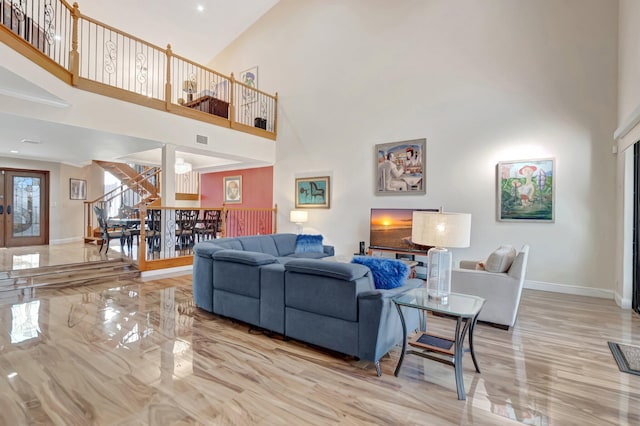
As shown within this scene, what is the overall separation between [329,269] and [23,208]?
996 cm

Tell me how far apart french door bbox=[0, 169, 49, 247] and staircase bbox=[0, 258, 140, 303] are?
4576 mm

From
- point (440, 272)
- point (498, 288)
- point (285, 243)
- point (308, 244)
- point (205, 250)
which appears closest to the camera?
point (440, 272)

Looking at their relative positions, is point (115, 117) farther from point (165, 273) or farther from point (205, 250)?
point (205, 250)

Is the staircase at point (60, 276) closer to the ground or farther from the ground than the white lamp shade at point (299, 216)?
closer to the ground

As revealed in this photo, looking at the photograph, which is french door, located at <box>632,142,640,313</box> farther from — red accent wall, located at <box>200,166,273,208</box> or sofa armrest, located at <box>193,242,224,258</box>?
red accent wall, located at <box>200,166,273,208</box>

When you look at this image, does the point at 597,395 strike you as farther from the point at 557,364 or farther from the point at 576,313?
the point at 576,313

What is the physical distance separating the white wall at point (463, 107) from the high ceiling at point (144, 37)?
160cm

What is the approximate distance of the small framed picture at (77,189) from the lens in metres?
9.20

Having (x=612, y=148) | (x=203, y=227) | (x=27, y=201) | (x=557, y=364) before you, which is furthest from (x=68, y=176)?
(x=612, y=148)

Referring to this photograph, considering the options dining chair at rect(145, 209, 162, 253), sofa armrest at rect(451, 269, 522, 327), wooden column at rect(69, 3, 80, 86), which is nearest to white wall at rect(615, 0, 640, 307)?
sofa armrest at rect(451, 269, 522, 327)

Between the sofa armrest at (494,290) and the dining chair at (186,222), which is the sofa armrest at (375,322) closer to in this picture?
the sofa armrest at (494,290)

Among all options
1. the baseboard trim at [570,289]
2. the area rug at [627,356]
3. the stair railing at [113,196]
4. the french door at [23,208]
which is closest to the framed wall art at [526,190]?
the baseboard trim at [570,289]

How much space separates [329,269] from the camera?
2646 mm

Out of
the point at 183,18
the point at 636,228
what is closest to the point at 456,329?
the point at 636,228
